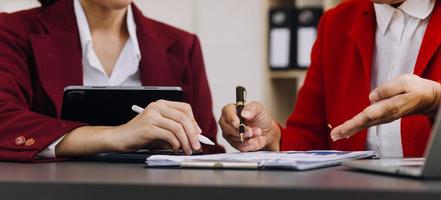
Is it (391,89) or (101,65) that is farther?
(101,65)

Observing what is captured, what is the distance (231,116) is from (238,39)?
83.9 inches

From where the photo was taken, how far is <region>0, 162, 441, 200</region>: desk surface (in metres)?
0.69

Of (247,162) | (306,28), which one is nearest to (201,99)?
(247,162)

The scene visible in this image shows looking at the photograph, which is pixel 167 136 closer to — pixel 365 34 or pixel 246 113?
pixel 246 113

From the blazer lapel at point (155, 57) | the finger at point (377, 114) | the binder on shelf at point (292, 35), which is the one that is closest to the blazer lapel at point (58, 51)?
the blazer lapel at point (155, 57)

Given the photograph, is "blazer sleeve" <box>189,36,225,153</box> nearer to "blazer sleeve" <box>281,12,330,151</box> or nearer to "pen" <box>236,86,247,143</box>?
"blazer sleeve" <box>281,12,330,151</box>

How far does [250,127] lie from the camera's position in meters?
1.61

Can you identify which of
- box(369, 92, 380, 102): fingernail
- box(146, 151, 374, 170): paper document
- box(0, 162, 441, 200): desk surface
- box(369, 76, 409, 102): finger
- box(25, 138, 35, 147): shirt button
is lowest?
box(25, 138, 35, 147): shirt button

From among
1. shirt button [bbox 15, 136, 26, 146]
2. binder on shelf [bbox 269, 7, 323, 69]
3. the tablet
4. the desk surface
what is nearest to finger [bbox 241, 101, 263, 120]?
the tablet

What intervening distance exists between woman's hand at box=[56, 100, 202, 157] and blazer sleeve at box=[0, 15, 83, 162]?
3cm

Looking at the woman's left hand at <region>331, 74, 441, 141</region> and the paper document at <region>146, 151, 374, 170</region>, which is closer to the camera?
the paper document at <region>146, 151, 374, 170</region>

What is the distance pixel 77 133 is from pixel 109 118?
165 millimetres

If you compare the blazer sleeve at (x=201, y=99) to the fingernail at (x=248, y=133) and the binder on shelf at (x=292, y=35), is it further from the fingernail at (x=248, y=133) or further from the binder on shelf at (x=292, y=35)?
the binder on shelf at (x=292, y=35)

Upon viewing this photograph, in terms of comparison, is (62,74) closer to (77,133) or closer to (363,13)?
(77,133)
